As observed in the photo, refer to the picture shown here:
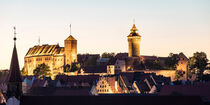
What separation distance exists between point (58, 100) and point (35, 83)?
10478 centimetres

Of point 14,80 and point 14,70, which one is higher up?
point 14,70

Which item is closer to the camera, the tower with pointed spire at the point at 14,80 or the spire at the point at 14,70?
the tower with pointed spire at the point at 14,80

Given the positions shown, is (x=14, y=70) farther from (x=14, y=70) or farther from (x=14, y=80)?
(x=14, y=80)

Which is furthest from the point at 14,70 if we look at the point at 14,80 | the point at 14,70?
the point at 14,80

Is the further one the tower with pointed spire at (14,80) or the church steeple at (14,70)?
the church steeple at (14,70)

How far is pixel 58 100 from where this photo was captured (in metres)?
83.5

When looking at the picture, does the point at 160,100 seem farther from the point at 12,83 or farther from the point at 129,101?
the point at 12,83

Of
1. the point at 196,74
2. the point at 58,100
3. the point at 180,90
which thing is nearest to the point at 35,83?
the point at 196,74

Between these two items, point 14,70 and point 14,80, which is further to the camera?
point 14,70

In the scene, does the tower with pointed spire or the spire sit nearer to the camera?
the tower with pointed spire

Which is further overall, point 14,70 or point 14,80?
point 14,70

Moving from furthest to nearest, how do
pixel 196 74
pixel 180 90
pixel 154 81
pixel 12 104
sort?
pixel 196 74 → pixel 154 81 → pixel 180 90 → pixel 12 104

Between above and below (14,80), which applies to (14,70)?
above

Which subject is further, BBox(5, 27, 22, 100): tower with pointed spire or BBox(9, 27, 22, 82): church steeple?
BBox(9, 27, 22, 82): church steeple
